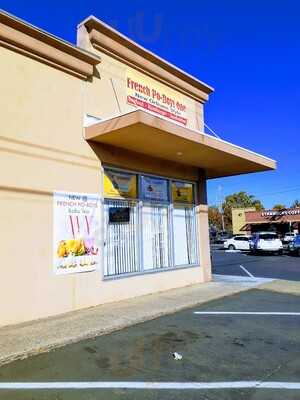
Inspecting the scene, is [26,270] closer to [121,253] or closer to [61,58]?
[121,253]

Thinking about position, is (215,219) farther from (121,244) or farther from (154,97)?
(121,244)

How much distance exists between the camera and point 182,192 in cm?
1208

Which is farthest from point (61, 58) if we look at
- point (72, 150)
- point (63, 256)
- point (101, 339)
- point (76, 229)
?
point (101, 339)

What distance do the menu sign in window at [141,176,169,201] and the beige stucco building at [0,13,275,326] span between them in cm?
3

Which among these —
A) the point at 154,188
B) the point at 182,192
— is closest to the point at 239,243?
the point at 182,192

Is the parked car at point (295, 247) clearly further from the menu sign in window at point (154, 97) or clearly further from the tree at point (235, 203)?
the tree at point (235, 203)

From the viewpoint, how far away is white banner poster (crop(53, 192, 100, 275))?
26.5 feet

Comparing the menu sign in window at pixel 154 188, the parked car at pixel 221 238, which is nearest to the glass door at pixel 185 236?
the menu sign in window at pixel 154 188

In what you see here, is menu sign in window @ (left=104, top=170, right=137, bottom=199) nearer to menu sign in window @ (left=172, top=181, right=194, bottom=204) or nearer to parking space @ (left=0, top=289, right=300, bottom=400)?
menu sign in window @ (left=172, top=181, right=194, bottom=204)

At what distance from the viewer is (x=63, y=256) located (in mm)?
8117

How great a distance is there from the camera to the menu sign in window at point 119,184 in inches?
372

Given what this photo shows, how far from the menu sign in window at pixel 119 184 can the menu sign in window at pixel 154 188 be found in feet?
1.24

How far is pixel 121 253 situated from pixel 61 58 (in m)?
4.69

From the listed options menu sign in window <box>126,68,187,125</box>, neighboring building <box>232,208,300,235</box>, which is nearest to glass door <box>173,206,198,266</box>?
menu sign in window <box>126,68,187,125</box>
